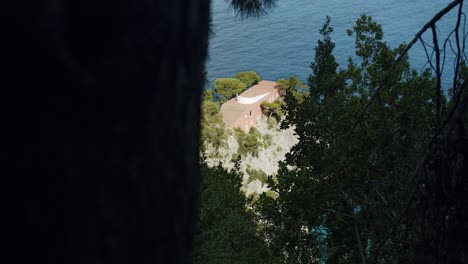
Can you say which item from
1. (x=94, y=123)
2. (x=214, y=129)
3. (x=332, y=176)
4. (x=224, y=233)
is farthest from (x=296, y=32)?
(x=94, y=123)

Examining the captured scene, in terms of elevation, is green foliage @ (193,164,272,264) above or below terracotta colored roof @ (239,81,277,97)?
below

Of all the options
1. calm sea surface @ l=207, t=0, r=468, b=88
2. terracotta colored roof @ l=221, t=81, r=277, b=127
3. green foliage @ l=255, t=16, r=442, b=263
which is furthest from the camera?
terracotta colored roof @ l=221, t=81, r=277, b=127

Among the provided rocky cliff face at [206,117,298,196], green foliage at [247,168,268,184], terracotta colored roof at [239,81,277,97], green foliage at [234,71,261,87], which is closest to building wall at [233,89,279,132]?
terracotta colored roof at [239,81,277,97]

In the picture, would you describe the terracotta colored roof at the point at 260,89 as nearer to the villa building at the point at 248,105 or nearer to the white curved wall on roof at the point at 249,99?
the villa building at the point at 248,105

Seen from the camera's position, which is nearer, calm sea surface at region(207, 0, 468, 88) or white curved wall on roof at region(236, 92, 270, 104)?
calm sea surface at region(207, 0, 468, 88)

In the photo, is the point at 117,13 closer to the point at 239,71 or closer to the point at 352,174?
the point at 352,174

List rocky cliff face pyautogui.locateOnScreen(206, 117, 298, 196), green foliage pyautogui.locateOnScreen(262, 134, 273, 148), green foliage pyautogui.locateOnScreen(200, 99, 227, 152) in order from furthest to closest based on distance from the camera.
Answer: green foliage pyautogui.locateOnScreen(262, 134, 273, 148)
rocky cliff face pyautogui.locateOnScreen(206, 117, 298, 196)
green foliage pyautogui.locateOnScreen(200, 99, 227, 152)

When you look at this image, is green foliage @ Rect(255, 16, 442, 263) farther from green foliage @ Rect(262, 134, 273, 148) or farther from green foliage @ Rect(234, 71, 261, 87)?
green foliage @ Rect(234, 71, 261, 87)
